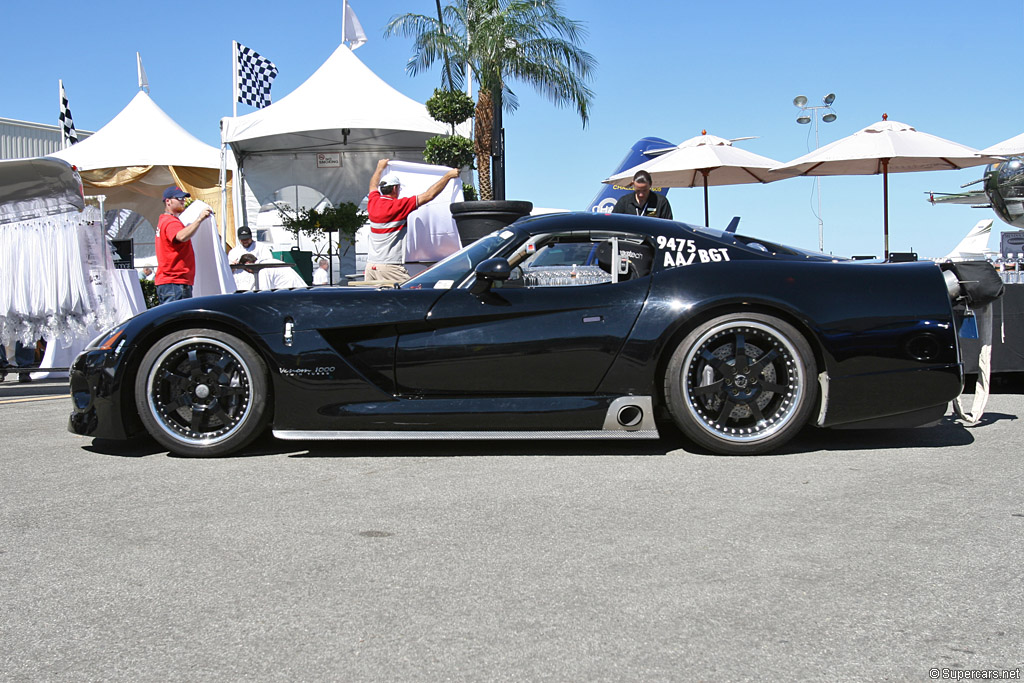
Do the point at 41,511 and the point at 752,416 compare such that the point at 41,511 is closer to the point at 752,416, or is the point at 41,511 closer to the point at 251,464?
the point at 251,464

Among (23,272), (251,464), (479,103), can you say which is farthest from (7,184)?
(479,103)

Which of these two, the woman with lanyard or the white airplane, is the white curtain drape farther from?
the white airplane

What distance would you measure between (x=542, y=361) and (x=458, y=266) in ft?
2.32

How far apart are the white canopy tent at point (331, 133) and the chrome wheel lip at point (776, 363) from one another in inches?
584

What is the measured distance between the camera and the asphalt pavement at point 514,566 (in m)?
2.09

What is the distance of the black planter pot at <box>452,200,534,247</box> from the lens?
9.61 metres

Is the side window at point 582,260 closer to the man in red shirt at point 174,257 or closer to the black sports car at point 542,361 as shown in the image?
the black sports car at point 542,361

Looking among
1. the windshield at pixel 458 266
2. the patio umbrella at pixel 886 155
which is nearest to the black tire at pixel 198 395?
the windshield at pixel 458 266

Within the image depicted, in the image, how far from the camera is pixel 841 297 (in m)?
4.34

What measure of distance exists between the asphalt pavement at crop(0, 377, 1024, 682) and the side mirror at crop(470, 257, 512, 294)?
0.77 m

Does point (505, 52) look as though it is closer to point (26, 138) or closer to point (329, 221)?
point (329, 221)

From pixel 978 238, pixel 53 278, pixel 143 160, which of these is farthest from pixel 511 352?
pixel 978 238

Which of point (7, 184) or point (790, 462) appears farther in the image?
point (7, 184)

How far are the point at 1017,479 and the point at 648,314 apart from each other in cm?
162
